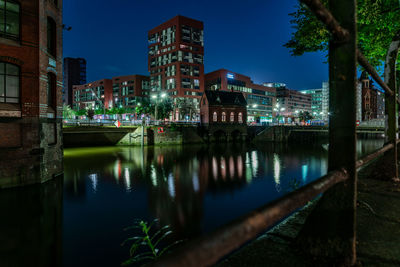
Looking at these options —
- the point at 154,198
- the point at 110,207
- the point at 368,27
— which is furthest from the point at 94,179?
the point at 368,27

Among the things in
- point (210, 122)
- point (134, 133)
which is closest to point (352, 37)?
point (134, 133)

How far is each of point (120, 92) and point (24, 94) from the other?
112m

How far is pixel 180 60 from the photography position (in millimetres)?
94000

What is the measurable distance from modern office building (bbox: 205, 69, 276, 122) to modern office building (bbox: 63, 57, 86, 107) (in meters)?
116

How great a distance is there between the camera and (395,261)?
10.0ft

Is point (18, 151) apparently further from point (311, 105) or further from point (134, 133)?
point (311, 105)

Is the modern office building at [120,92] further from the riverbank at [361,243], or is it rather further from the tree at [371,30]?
the riverbank at [361,243]

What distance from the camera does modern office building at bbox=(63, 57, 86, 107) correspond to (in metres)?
168

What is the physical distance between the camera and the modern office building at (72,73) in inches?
6629

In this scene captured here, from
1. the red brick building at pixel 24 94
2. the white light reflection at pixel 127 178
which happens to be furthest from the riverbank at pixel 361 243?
the red brick building at pixel 24 94

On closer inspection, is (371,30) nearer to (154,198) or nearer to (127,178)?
(154,198)

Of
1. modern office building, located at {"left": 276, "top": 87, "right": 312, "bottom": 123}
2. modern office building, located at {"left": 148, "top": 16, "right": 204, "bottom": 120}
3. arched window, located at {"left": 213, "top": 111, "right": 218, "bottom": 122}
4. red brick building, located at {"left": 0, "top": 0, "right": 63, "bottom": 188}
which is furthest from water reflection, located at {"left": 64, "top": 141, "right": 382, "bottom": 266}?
modern office building, located at {"left": 276, "top": 87, "right": 312, "bottom": 123}

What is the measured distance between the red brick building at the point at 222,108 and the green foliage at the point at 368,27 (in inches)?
1901

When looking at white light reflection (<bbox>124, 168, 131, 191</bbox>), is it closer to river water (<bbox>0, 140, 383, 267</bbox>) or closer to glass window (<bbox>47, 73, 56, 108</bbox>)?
river water (<bbox>0, 140, 383, 267</bbox>)
